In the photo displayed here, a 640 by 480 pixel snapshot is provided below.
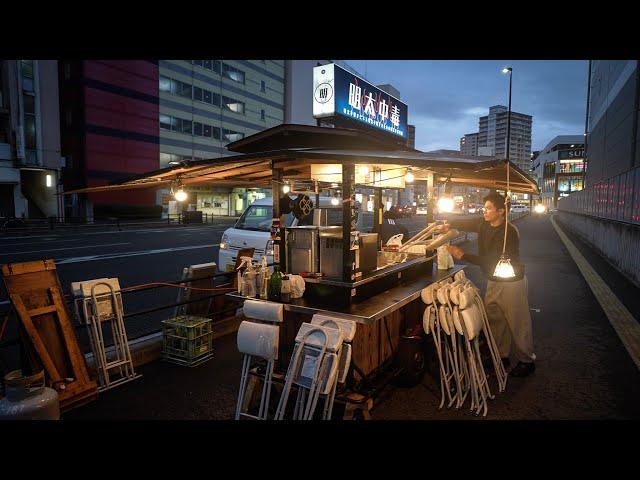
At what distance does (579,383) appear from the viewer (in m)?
5.23

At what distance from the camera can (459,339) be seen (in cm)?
471

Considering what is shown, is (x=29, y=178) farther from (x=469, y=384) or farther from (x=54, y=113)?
(x=469, y=384)

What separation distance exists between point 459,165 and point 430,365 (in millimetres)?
2815

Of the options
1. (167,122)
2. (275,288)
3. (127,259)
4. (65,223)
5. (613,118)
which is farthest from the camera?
(167,122)

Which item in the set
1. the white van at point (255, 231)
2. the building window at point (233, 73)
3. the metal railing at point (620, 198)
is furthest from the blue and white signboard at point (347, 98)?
the building window at point (233, 73)

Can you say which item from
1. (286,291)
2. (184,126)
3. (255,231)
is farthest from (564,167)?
(286,291)

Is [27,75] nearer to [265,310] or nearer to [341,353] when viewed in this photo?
[265,310]

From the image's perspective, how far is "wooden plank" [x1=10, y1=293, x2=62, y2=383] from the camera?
13.7 feet

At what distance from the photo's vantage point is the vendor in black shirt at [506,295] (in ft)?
17.5

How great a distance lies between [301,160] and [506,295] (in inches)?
129

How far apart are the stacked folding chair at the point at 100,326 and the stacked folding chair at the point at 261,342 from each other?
1946 mm

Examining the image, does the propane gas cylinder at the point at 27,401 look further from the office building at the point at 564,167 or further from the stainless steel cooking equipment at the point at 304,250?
the office building at the point at 564,167

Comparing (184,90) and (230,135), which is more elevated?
(184,90)
